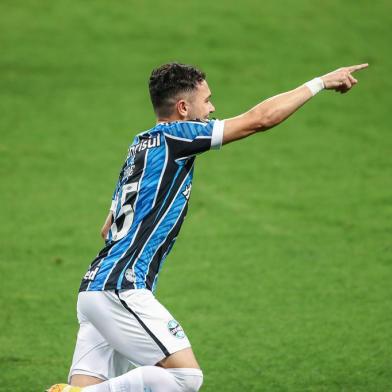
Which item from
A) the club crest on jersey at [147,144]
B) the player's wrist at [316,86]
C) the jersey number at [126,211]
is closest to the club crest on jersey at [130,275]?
the jersey number at [126,211]

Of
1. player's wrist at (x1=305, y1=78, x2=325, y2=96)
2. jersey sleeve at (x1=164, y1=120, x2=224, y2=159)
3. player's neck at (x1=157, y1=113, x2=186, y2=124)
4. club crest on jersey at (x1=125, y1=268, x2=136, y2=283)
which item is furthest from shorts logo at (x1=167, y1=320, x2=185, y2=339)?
player's wrist at (x1=305, y1=78, x2=325, y2=96)

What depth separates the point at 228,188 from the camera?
10.7 metres

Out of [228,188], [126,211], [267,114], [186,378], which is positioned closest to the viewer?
[186,378]

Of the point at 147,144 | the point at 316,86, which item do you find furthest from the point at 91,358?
the point at 316,86

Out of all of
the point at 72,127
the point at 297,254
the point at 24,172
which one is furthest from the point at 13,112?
the point at 297,254

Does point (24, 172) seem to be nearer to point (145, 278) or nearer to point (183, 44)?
point (183, 44)

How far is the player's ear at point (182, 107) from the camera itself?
483 cm

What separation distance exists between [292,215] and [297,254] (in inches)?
41.1

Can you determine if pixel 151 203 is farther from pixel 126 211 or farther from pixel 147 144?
pixel 147 144

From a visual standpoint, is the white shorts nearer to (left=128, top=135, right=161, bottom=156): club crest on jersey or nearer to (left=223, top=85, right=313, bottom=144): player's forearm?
(left=128, top=135, right=161, bottom=156): club crest on jersey

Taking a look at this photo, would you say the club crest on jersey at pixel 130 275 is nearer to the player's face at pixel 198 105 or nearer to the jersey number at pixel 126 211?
the jersey number at pixel 126 211

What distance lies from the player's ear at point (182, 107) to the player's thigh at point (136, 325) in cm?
96

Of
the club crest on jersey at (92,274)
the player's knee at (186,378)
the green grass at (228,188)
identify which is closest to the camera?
the player's knee at (186,378)

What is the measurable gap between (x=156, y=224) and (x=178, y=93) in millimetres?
712
